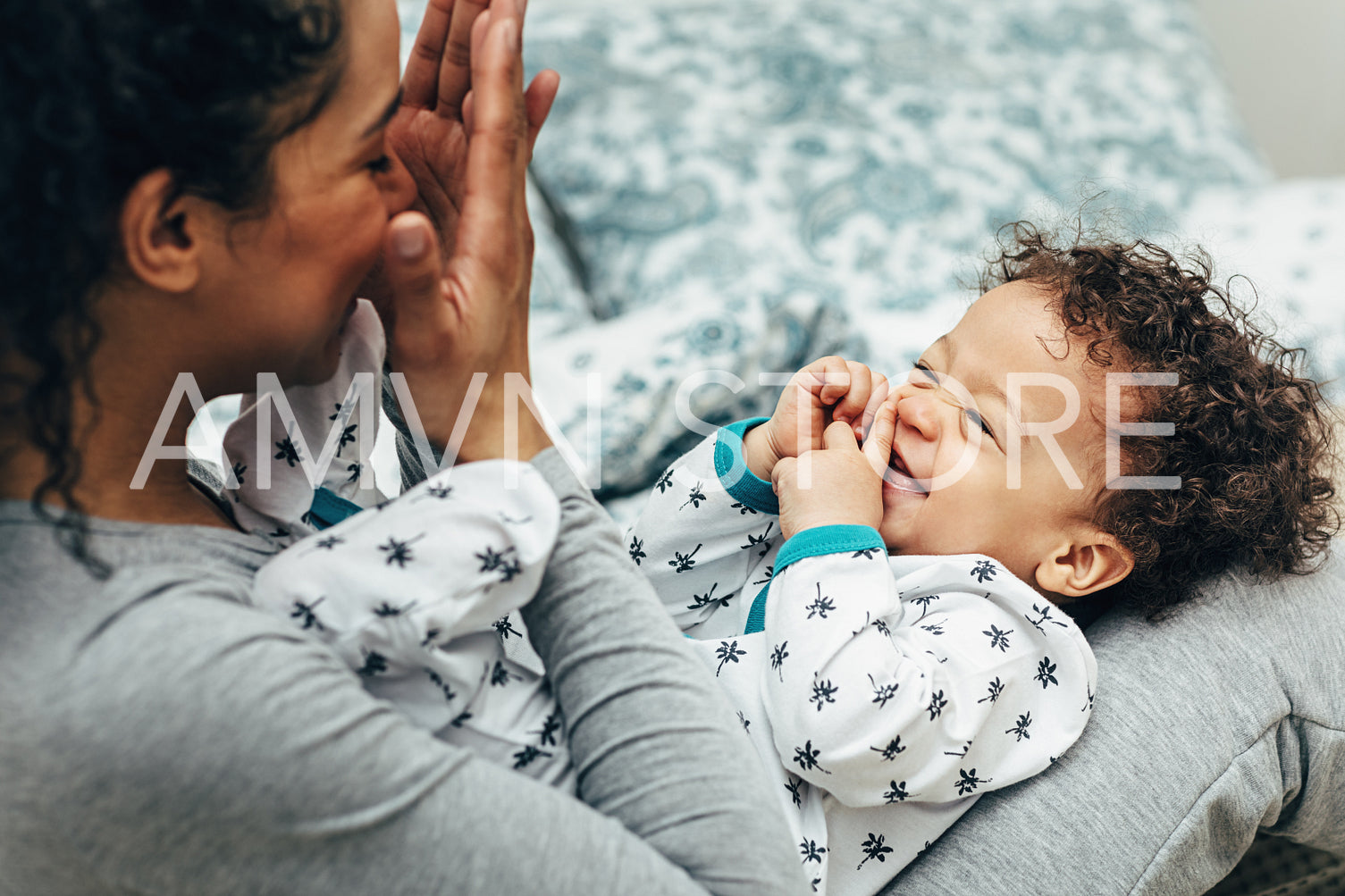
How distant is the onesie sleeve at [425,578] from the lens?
0.61 meters

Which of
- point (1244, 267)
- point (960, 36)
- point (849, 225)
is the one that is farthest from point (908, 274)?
point (960, 36)

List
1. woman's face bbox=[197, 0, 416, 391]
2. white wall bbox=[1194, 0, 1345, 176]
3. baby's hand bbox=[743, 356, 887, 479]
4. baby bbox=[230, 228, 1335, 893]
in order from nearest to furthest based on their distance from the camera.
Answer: woman's face bbox=[197, 0, 416, 391] → baby bbox=[230, 228, 1335, 893] → baby's hand bbox=[743, 356, 887, 479] → white wall bbox=[1194, 0, 1345, 176]

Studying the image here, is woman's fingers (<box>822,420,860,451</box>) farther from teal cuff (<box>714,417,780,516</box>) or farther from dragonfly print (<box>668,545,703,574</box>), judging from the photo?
dragonfly print (<box>668,545,703,574</box>)

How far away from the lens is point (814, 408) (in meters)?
1.03

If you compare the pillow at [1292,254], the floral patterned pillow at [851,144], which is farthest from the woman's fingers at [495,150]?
the pillow at [1292,254]

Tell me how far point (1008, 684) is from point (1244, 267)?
1.23 m

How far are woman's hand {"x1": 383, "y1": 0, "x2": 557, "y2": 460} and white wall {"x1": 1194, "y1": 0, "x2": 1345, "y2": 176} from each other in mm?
2679

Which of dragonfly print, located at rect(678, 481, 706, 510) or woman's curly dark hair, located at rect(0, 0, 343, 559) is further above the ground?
woman's curly dark hair, located at rect(0, 0, 343, 559)

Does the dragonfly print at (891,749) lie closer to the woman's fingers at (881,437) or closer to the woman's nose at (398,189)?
the woman's fingers at (881,437)

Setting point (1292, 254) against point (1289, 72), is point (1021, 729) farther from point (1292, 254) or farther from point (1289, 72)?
point (1289, 72)

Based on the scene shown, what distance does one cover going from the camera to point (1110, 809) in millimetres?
835

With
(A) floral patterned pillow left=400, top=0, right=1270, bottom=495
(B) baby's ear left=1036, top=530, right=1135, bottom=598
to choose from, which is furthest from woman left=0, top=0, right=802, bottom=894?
(A) floral patterned pillow left=400, top=0, right=1270, bottom=495

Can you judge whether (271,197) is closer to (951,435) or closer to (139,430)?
(139,430)

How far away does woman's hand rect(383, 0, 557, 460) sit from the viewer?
61 cm
